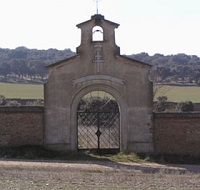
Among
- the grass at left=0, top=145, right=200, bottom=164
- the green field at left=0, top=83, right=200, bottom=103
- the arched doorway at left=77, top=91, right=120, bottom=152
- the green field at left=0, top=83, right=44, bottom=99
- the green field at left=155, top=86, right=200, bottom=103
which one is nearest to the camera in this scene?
the grass at left=0, top=145, right=200, bottom=164

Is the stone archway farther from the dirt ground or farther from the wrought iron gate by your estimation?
the dirt ground

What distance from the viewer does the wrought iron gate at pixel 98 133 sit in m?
23.3

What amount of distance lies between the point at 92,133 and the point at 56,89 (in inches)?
199

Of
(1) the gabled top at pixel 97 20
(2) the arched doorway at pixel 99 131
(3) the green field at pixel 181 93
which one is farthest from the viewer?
(3) the green field at pixel 181 93

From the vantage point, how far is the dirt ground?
1215 cm

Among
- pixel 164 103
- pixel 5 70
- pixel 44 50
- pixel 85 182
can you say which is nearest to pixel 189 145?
pixel 85 182

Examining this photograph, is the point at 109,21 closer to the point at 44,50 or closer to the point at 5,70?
the point at 5,70

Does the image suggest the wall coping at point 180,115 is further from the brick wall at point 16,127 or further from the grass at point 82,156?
the brick wall at point 16,127


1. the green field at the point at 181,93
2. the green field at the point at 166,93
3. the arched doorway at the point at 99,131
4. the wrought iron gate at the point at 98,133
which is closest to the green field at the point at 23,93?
the green field at the point at 166,93

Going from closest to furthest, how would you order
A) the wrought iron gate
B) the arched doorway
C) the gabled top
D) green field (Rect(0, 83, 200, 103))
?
the gabled top, the arched doorway, the wrought iron gate, green field (Rect(0, 83, 200, 103))

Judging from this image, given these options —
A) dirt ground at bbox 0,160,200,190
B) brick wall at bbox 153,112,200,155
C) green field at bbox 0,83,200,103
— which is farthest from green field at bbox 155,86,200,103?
dirt ground at bbox 0,160,200,190

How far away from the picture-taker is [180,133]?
21.0 metres

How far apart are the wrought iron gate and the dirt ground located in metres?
3.97

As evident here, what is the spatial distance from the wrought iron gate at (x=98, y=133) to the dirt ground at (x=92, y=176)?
397 cm
